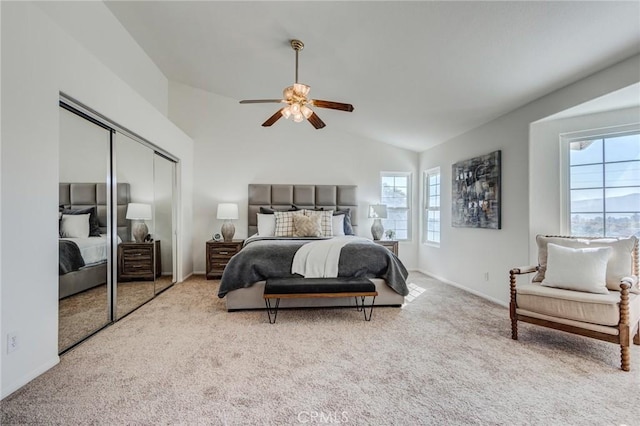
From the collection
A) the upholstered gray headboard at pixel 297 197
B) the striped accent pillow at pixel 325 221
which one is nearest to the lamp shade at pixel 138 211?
the upholstered gray headboard at pixel 297 197

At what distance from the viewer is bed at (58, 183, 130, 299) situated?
2.33 m

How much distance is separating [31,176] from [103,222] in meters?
0.96

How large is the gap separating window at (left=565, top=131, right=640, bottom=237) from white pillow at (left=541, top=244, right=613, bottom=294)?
0.69 m

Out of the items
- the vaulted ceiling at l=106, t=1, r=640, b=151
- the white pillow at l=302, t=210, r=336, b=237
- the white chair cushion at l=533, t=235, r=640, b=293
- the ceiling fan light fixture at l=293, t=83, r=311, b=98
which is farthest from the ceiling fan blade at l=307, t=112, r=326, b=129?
the white chair cushion at l=533, t=235, r=640, b=293

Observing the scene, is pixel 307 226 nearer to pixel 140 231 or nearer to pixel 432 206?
pixel 140 231

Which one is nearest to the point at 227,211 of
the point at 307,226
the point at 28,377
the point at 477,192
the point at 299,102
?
the point at 307,226

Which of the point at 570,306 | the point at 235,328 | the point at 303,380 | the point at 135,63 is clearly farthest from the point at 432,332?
the point at 135,63

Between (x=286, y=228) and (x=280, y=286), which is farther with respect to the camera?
(x=286, y=228)

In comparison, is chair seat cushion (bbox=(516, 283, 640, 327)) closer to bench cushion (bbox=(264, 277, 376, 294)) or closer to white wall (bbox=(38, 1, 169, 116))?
bench cushion (bbox=(264, 277, 376, 294))

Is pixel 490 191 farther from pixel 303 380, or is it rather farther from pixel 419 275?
pixel 303 380

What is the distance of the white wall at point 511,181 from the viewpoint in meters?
2.67

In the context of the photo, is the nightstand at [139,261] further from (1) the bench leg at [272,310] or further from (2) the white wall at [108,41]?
(2) the white wall at [108,41]

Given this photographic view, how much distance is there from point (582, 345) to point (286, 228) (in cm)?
362

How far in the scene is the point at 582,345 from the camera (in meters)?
2.51
